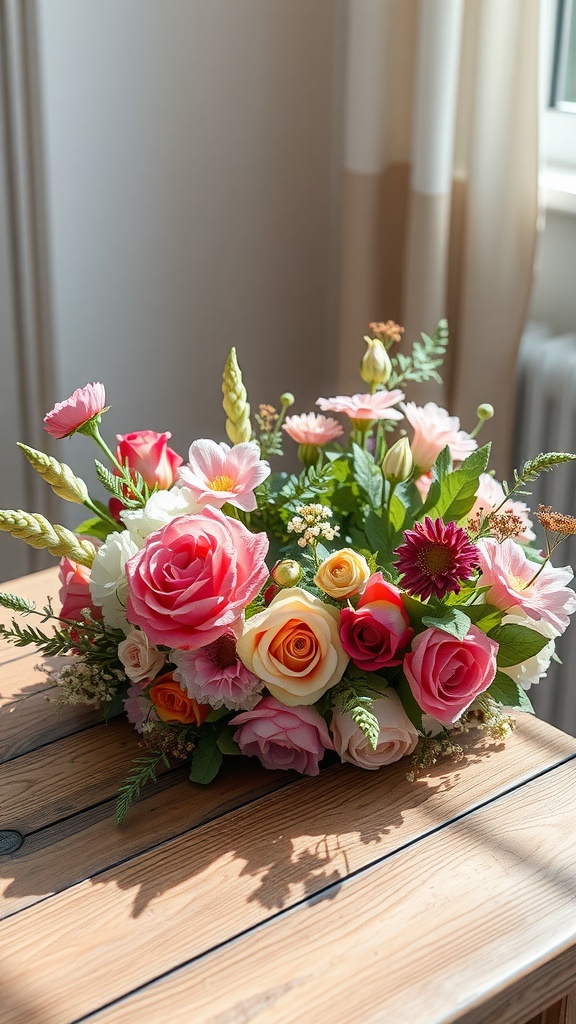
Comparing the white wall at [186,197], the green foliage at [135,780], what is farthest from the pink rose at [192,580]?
the white wall at [186,197]

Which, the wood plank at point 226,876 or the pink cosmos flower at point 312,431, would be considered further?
the pink cosmos flower at point 312,431

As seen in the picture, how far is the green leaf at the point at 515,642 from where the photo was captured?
2.95 feet

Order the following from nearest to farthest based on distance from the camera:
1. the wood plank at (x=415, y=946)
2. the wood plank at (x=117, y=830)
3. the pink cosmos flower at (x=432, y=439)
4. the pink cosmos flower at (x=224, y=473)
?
Result: 1. the wood plank at (x=415, y=946)
2. the wood plank at (x=117, y=830)
3. the pink cosmos flower at (x=224, y=473)
4. the pink cosmos flower at (x=432, y=439)

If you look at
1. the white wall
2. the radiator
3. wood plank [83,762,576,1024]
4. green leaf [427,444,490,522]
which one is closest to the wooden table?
wood plank [83,762,576,1024]

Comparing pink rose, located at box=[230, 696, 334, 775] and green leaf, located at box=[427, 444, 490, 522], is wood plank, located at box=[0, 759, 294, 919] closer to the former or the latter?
pink rose, located at box=[230, 696, 334, 775]

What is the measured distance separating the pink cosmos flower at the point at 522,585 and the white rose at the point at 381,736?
12cm

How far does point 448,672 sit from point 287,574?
0.15 m

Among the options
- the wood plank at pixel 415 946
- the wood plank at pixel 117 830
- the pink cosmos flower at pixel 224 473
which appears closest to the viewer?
the wood plank at pixel 415 946

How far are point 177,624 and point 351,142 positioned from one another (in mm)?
1042

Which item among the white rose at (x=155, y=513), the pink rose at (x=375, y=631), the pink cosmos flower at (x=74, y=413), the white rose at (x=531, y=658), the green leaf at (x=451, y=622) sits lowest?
the white rose at (x=531, y=658)

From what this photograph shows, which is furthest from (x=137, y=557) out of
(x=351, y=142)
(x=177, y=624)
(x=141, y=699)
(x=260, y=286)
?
(x=260, y=286)

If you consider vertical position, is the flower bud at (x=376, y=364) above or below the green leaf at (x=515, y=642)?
above

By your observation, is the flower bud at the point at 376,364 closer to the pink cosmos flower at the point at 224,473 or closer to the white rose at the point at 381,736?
the pink cosmos flower at the point at 224,473

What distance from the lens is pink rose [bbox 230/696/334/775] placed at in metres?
0.89
